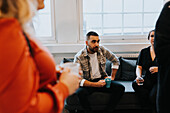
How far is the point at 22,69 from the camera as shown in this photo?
591mm

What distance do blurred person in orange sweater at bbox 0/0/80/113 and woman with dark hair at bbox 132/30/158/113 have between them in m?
1.87

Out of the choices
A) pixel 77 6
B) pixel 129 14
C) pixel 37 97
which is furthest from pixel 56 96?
pixel 129 14

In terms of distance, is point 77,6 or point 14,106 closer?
point 14,106

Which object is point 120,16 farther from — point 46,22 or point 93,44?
point 46,22

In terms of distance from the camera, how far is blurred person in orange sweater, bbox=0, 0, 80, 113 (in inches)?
22.7

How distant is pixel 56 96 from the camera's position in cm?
70

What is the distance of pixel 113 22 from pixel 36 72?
2960 millimetres

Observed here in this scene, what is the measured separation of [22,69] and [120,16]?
10.1 feet

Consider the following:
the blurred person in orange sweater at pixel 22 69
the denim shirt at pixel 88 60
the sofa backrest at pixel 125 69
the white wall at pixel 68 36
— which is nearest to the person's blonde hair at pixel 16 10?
the blurred person in orange sweater at pixel 22 69

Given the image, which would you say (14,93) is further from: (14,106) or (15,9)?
(15,9)

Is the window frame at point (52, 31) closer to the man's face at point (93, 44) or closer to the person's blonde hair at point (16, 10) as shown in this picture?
the man's face at point (93, 44)

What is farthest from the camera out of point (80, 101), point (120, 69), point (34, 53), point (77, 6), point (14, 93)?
point (77, 6)

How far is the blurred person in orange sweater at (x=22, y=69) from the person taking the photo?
0.58m

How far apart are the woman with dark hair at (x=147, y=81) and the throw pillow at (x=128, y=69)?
422 millimetres
